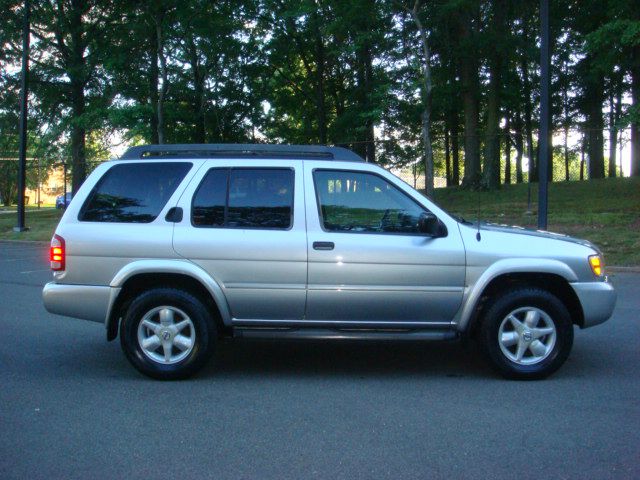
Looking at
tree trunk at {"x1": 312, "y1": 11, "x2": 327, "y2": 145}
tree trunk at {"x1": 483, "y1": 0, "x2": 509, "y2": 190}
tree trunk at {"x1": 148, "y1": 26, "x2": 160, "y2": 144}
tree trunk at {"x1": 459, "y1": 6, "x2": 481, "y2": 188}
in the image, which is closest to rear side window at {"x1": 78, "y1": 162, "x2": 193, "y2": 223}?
tree trunk at {"x1": 148, "y1": 26, "x2": 160, "y2": 144}

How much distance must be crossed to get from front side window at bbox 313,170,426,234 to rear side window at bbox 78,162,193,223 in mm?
1247

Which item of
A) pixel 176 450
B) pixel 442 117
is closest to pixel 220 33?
pixel 442 117

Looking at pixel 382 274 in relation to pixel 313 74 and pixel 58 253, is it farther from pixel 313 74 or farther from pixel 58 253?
pixel 313 74

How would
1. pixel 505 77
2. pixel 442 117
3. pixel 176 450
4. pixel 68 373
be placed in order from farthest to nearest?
pixel 442 117, pixel 505 77, pixel 68 373, pixel 176 450

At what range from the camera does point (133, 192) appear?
5867mm

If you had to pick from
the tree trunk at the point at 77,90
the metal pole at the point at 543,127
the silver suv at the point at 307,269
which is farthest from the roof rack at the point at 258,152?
the tree trunk at the point at 77,90

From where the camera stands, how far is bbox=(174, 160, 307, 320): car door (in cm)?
555

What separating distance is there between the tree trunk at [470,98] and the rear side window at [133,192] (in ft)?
76.1

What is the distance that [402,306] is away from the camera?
5.55 metres

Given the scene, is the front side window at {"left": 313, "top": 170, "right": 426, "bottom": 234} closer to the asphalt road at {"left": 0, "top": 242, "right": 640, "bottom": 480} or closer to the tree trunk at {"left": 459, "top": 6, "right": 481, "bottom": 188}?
the asphalt road at {"left": 0, "top": 242, "right": 640, "bottom": 480}

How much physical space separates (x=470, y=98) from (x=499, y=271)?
2605 centimetres

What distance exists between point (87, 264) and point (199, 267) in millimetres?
949

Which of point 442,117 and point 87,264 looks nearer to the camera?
point 87,264

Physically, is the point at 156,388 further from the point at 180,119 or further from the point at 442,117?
the point at 442,117
